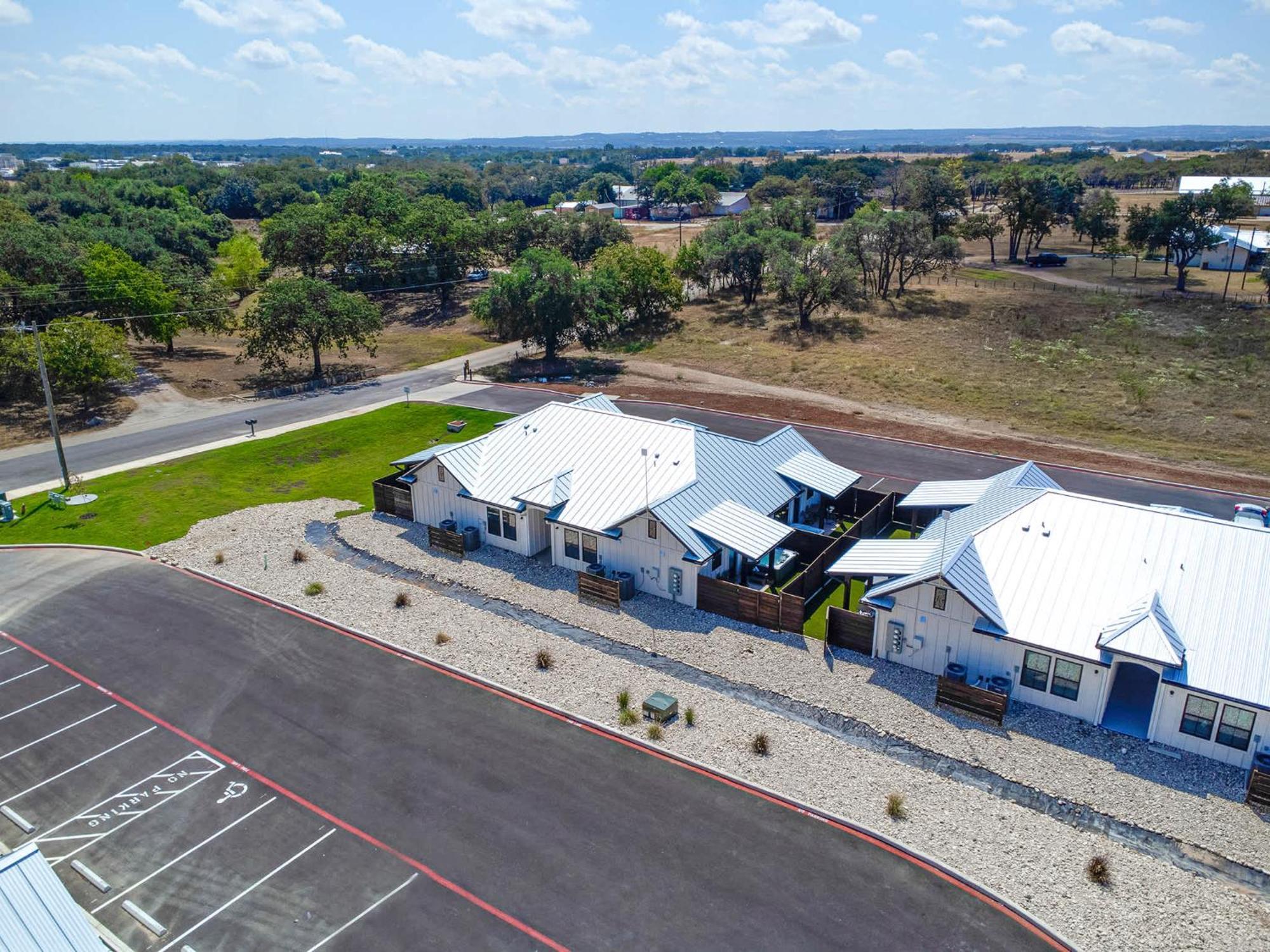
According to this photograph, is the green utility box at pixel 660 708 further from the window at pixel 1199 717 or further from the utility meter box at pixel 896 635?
the window at pixel 1199 717

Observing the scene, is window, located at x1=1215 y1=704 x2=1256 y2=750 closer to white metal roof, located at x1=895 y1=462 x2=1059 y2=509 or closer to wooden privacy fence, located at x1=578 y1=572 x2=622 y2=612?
white metal roof, located at x1=895 y1=462 x2=1059 y2=509

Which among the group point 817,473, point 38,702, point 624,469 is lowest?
point 38,702

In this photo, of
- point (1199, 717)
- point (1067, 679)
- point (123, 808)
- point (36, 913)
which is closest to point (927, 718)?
point (1067, 679)

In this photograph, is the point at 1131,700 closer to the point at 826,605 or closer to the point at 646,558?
the point at 826,605

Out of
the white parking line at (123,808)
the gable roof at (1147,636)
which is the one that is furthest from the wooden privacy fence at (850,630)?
the white parking line at (123,808)

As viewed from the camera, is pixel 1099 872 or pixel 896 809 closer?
pixel 1099 872

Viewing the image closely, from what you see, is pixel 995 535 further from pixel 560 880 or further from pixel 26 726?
pixel 26 726
